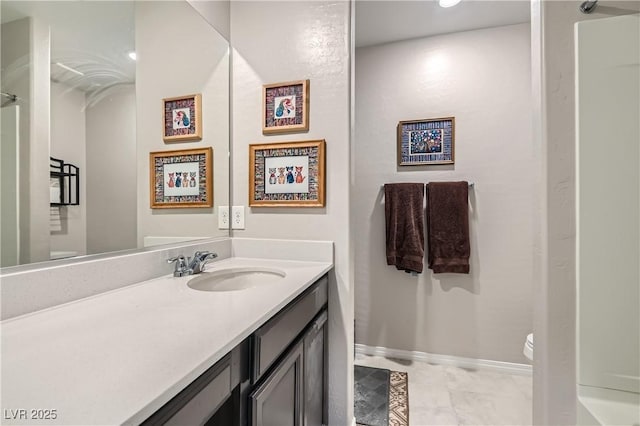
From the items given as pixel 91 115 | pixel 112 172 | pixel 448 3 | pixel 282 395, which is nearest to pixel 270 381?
pixel 282 395

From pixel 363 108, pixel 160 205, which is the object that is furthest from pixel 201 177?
pixel 363 108

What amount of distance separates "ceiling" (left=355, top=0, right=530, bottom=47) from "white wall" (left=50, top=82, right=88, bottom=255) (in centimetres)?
179

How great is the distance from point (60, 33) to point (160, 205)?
660 millimetres

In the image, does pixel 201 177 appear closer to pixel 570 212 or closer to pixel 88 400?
pixel 88 400

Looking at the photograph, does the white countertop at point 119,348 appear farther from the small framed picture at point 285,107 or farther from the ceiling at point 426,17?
the ceiling at point 426,17

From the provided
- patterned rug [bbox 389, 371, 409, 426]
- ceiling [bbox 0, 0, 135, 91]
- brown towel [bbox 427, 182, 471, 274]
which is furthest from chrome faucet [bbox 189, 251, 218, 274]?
brown towel [bbox 427, 182, 471, 274]

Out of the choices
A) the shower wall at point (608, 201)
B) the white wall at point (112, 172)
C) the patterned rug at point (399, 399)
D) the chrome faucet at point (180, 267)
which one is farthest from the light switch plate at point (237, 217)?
the shower wall at point (608, 201)

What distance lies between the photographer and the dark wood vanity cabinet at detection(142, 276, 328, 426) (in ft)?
1.81

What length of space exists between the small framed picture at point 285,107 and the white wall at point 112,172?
627 mm

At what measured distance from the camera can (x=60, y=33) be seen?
850 millimetres

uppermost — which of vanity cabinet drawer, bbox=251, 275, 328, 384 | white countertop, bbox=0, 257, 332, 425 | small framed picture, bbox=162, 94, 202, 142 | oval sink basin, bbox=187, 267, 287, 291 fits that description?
small framed picture, bbox=162, 94, 202, 142

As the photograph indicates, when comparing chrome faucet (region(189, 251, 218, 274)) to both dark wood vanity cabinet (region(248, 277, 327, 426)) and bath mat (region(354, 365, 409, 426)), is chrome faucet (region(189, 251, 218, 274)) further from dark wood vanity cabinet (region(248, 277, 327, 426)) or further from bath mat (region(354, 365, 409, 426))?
bath mat (region(354, 365, 409, 426))

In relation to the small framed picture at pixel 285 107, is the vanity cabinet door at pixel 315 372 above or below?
below

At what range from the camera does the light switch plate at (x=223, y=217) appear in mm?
1579
